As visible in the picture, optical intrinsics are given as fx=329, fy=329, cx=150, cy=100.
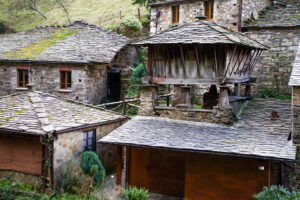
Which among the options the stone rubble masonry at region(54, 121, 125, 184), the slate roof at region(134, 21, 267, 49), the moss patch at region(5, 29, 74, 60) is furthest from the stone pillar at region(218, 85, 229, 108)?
the moss patch at region(5, 29, 74, 60)

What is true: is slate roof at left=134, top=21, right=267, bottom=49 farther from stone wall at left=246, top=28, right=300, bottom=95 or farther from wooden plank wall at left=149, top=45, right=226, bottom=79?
stone wall at left=246, top=28, right=300, bottom=95

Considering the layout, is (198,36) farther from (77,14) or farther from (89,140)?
(77,14)

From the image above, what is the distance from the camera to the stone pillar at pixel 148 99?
1296 centimetres

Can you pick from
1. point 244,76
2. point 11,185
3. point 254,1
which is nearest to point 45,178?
point 11,185

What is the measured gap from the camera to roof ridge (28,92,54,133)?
11.6 meters

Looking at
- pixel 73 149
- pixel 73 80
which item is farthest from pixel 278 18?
pixel 73 149

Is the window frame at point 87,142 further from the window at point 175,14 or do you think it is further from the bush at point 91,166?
the window at point 175,14

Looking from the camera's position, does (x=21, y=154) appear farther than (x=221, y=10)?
No

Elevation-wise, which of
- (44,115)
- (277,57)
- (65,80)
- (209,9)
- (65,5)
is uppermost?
(65,5)

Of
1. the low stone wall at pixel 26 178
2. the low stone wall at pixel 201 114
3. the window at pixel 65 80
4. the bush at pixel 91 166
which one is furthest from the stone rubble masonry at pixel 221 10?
the low stone wall at pixel 26 178

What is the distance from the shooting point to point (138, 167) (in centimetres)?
1278

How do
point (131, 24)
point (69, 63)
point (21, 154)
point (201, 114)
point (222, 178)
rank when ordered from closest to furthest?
point (222, 178)
point (201, 114)
point (21, 154)
point (69, 63)
point (131, 24)

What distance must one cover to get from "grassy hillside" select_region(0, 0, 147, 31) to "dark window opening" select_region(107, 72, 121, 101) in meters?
16.0

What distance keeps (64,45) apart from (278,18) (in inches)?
515
